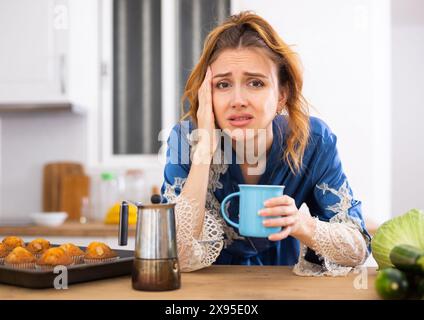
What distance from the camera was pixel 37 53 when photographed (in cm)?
318

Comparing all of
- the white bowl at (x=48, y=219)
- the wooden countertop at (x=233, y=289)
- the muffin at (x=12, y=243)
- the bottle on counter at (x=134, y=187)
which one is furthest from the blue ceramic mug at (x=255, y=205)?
the bottle on counter at (x=134, y=187)

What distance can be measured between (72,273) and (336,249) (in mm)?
679

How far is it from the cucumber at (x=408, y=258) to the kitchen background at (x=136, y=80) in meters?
2.13

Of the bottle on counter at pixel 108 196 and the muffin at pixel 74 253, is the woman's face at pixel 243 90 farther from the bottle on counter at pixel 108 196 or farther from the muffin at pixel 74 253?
the bottle on counter at pixel 108 196

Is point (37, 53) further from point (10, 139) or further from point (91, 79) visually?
point (10, 139)

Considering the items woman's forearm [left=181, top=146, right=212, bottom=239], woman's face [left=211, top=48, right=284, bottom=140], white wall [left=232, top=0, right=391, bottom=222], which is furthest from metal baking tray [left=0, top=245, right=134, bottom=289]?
white wall [left=232, top=0, right=391, bottom=222]

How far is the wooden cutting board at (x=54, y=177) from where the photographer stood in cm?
347

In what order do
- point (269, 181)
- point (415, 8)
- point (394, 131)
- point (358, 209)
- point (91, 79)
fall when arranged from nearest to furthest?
point (358, 209), point (269, 181), point (91, 79), point (415, 8), point (394, 131)

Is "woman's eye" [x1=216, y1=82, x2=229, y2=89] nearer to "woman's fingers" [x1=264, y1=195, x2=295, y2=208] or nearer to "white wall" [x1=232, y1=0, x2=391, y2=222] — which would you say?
"woman's fingers" [x1=264, y1=195, x2=295, y2=208]

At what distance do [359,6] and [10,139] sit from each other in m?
2.31

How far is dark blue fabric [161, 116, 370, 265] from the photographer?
1.63 metres

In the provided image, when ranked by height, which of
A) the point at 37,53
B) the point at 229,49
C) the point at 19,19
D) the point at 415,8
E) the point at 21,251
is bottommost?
the point at 21,251

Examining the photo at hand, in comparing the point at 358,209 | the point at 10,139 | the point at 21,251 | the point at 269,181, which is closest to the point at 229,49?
the point at 269,181

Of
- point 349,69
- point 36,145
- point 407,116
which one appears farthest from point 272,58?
point 407,116
